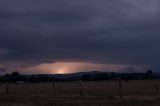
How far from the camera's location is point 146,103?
2984cm

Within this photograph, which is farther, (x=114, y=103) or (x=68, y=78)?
(x=68, y=78)

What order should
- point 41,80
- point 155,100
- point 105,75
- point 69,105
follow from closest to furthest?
1. point 69,105
2. point 155,100
3. point 41,80
4. point 105,75

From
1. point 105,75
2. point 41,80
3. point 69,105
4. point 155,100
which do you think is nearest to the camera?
point 69,105

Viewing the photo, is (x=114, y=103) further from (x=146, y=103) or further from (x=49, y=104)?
(x=49, y=104)

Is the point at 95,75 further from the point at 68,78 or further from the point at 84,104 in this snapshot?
the point at 84,104

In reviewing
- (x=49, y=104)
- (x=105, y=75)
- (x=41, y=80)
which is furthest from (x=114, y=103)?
(x=105, y=75)

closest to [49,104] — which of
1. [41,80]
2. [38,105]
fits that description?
[38,105]

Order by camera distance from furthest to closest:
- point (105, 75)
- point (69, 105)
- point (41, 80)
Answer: point (105, 75) → point (41, 80) → point (69, 105)

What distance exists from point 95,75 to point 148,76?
57.8 feet

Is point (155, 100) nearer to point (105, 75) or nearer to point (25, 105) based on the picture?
point (25, 105)

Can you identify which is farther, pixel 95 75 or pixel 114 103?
pixel 95 75

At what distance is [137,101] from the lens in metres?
31.1

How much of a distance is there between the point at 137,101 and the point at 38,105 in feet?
22.9

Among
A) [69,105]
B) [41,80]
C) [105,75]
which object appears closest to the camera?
[69,105]
